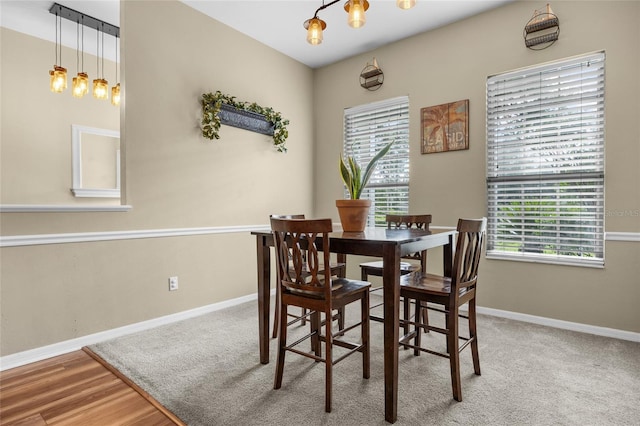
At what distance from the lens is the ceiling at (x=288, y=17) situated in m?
3.10

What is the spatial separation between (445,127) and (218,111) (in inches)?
87.2

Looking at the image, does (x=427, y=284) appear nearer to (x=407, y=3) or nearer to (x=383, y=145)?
(x=407, y=3)

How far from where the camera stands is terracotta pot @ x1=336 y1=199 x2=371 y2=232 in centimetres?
217

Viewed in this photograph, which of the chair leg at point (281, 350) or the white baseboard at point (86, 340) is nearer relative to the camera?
the chair leg at point (281, 350)

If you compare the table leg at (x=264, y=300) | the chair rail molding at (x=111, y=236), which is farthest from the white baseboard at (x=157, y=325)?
the table leg at (x=264, y=300)

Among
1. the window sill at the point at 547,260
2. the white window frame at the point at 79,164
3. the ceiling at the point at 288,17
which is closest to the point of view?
the window sill at the point at 547,260

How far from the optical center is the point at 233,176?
3.59 meters

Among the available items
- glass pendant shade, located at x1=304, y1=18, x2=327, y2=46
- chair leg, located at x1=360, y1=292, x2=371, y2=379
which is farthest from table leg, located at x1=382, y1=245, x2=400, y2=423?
glass pendant shade, located at x1=304, y1=18, x2=327, y2=46

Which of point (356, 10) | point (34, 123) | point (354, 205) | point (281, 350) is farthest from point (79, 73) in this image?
point (281, 350)

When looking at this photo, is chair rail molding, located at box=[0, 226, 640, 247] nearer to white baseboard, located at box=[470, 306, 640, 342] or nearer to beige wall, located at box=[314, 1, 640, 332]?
beige wall, located at box=[314, 1, 640, 332]

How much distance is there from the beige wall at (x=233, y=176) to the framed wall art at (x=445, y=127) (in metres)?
0.08

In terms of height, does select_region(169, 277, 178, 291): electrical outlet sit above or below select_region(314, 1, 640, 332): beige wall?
below

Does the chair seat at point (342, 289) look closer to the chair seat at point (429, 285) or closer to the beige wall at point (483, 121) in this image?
the chair seat at point (429, 285)

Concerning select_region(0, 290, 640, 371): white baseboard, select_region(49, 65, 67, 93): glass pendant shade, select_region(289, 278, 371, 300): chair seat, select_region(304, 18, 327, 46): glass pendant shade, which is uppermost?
select_region(304, 18, 327, 46): glass pendant shade
